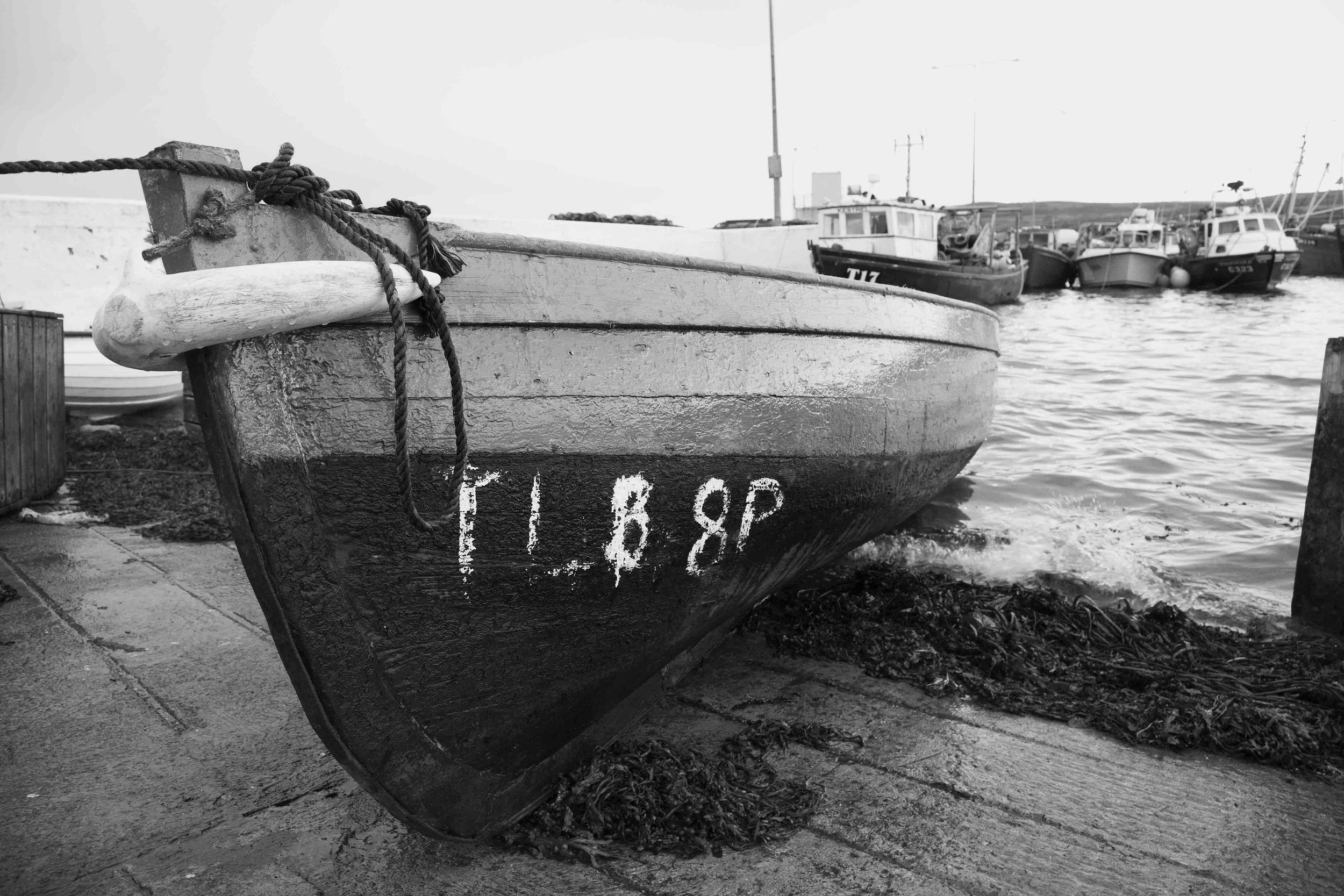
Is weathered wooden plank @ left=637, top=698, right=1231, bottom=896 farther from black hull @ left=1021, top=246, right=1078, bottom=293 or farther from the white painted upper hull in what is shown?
black hull @ left=1021, top=246, right=1078, bottom=293

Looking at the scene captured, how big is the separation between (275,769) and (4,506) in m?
4.03

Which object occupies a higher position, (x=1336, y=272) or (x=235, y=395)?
(x=235, y=395)

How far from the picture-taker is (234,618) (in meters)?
3.98

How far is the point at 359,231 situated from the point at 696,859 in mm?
1686

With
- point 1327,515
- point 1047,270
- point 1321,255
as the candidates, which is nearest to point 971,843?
point 1327,515

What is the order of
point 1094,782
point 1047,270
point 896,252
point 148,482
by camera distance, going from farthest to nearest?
point 1047,270 → point 896,252 → point 148,482 → point 1094,782

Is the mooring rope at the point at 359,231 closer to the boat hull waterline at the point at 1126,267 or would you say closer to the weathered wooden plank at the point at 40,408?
the weathered wooden plank at the point at 40,408

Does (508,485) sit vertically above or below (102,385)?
above

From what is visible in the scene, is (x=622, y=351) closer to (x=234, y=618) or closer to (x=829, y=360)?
(x=829, y=360)

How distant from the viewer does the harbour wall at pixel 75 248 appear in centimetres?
877

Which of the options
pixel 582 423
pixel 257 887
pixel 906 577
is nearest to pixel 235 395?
pixel 582 423

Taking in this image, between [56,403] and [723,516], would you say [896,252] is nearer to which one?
[56,403]

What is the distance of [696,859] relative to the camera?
2338 mm

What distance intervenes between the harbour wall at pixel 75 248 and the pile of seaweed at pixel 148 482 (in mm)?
1563
